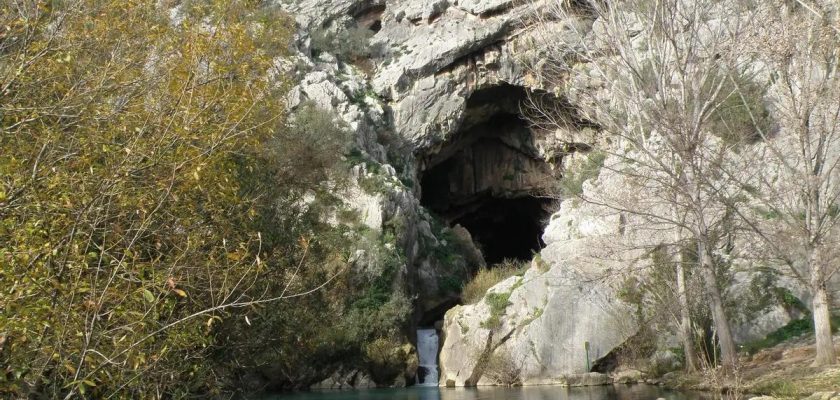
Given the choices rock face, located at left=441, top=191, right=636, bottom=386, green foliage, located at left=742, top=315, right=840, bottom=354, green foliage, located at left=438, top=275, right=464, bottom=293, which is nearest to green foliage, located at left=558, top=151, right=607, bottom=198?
rock face, located at left=441, top=191, right=636, bottom=386

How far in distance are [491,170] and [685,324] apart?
81.6ft

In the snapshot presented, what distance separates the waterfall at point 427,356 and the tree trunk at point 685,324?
1212 cm

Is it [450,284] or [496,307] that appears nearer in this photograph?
[496,307]

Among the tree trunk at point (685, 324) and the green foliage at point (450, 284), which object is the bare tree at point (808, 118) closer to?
the tree trunk at point (685, 324)

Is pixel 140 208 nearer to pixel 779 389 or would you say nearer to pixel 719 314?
pixel 779 389

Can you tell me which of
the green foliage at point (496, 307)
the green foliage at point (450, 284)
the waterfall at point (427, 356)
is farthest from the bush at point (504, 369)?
the green foliage at point (450, 284)

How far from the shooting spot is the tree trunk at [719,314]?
15492 mm

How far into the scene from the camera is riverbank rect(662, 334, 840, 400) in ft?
39.2

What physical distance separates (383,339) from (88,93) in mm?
24644

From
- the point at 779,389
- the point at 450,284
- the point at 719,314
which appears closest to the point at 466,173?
the point at 450,284

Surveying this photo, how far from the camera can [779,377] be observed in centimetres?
1402

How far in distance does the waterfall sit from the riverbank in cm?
1190

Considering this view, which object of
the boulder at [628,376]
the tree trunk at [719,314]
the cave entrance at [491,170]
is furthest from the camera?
the cave entrance at [491,170]

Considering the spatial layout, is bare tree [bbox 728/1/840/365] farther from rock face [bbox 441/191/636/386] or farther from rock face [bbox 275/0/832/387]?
rock face [bbox 441/191/636/386]
